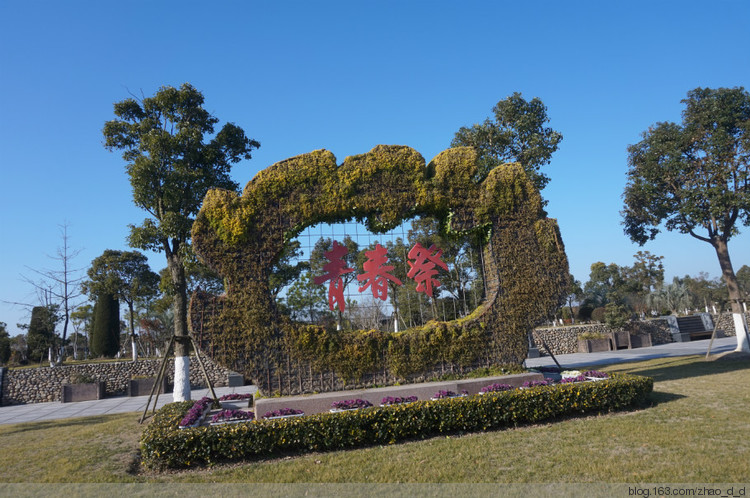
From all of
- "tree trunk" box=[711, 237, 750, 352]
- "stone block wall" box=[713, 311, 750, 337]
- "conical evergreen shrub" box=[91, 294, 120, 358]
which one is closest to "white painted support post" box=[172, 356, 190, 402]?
"conical evergreen shrub" box=[91, 294, 120, 358]

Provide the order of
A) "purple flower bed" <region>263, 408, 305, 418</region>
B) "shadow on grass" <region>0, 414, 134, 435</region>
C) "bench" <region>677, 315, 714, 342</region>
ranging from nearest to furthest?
"purple flower bed" <region>263, 408, 305, 418</region> → "shadow on grass" <region>0, 414, 134, 435</region> → "bench" <region>677, 315, 714, 342</region>

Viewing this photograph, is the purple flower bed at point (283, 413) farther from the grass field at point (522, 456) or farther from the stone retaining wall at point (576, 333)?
the stone retaining wall at point (576, 333)

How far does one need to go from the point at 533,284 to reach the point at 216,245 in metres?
5.66

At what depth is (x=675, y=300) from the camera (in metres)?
29.1

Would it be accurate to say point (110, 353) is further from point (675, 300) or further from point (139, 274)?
point (675, 300)

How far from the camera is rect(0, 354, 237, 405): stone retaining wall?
14438 mm

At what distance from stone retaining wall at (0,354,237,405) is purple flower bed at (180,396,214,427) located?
753 centimetres

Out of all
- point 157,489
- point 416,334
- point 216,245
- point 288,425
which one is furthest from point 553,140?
point 157,489

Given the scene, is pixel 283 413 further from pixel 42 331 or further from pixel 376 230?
pixel 42 331

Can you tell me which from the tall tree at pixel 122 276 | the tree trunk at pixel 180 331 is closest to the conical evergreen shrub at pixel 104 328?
the tall tree at pixel 122 276

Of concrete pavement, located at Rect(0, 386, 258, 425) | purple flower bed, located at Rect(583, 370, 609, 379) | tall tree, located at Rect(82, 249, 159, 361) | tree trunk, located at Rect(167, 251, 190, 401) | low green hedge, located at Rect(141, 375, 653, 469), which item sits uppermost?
tall tree, located at Rect(82, 249, 159, 361)

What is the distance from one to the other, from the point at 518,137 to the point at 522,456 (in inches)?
359

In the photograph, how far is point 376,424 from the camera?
5.88 m

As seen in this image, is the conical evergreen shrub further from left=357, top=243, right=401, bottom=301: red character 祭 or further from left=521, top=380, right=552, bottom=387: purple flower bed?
left=521, top=380, right=552, bottom=387: purple flower bed
